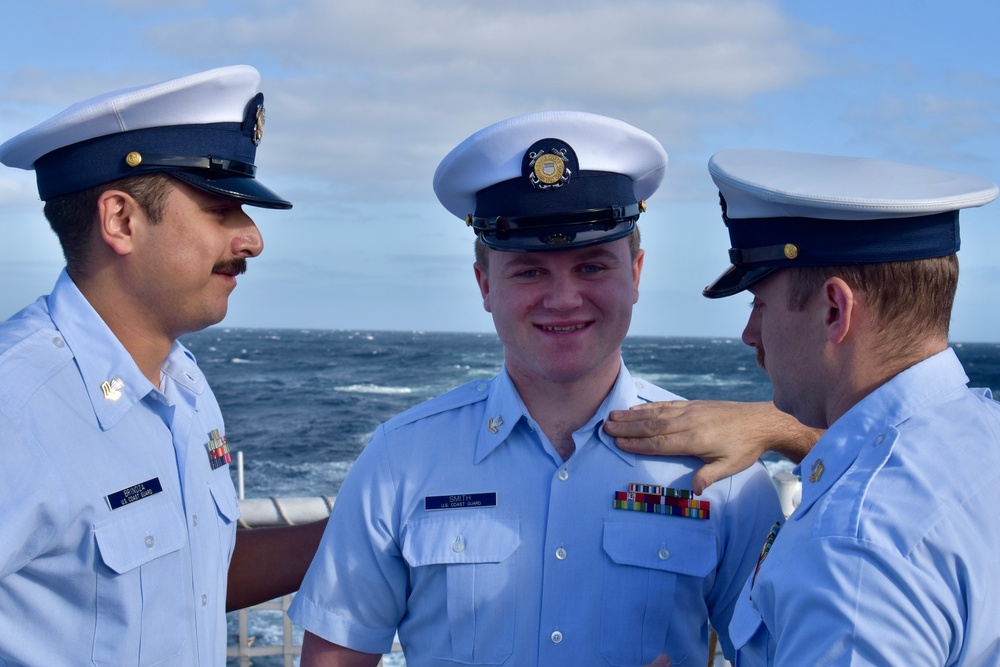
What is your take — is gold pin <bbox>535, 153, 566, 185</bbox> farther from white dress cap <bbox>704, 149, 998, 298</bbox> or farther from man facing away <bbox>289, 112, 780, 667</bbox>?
white dress cap <bbox>704, 149, 998, 298</bbox>

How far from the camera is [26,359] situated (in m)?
2.23

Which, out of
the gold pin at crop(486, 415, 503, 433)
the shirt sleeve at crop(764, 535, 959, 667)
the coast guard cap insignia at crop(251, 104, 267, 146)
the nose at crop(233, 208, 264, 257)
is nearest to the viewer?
the shirt sleeve at crop(764, 535, 959, 667)

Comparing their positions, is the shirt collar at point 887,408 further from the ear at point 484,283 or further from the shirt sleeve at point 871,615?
the ear at point 484,283

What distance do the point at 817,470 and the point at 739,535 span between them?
57 centimetres

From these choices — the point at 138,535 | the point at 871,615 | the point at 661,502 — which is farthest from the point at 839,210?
the point at 138,535

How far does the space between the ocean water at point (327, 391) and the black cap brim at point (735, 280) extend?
7.98 metres

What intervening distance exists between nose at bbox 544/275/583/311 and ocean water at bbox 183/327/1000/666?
307 inches

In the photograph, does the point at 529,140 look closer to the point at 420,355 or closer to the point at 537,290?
the point at 537,290

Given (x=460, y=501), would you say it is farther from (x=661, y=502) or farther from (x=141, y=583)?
(x=141, y=583)

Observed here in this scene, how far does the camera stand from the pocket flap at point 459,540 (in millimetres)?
2281

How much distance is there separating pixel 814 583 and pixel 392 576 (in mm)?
1170

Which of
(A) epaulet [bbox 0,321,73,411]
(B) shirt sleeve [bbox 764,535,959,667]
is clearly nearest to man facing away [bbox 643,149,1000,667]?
(B) shirt sleeve [bbox 764,535,959,667]

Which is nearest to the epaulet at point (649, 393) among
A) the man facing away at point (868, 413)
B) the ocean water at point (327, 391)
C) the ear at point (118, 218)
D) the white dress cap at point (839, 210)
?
the man facing away at point (868, 413)

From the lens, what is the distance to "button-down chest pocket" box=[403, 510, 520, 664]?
2.24 metres
